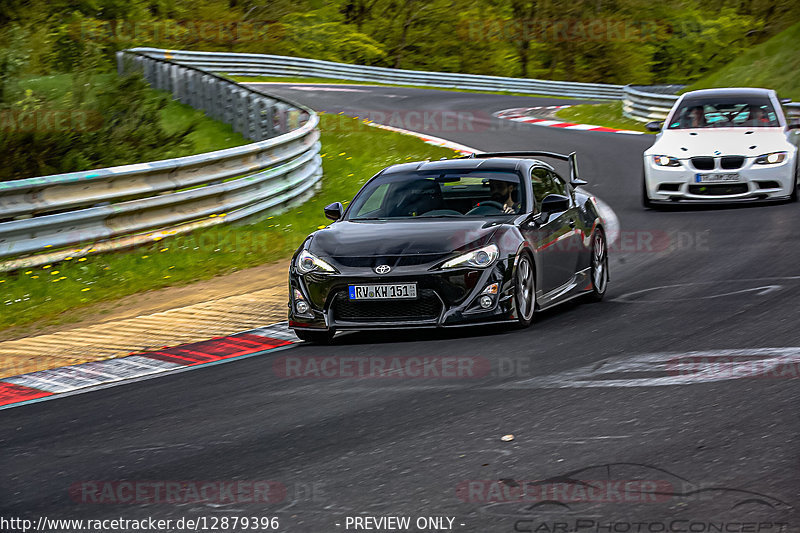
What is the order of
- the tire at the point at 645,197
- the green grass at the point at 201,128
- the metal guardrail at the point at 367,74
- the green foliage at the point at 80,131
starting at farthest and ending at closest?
the metal guardrail at the point at 367,74 < the green grass at the point at 201,128 < the tire at the point at 645,197 < the green foliage at the point at 80,131

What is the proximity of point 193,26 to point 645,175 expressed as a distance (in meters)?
40.8

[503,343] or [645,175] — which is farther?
[645,175]

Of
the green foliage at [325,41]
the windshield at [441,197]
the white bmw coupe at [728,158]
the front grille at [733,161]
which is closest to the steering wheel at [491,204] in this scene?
the windshield at [441,197]

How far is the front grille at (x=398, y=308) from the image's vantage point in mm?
8844

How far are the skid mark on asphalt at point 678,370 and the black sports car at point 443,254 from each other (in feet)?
4.85

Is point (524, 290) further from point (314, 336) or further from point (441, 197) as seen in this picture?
point (314, 336)

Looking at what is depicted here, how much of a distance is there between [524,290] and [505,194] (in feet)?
3.64

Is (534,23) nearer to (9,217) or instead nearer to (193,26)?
(193,26)

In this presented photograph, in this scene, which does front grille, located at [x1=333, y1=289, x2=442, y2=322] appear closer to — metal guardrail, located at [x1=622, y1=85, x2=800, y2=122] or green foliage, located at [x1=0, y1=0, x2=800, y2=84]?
metal guardrail, located at [x1=622, y1=85, x2=800, y2=122]

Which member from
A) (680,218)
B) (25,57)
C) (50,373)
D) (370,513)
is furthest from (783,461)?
(25,57)

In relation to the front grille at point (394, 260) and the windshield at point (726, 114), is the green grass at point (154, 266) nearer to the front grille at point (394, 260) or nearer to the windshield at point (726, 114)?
the front grille at point (394, 260)

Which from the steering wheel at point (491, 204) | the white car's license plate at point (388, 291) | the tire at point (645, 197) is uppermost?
the steering wheel at point (491, 204)

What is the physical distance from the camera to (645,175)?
55.1 ft

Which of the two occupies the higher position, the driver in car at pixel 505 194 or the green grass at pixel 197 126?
the driver in car at pixel 505 194
